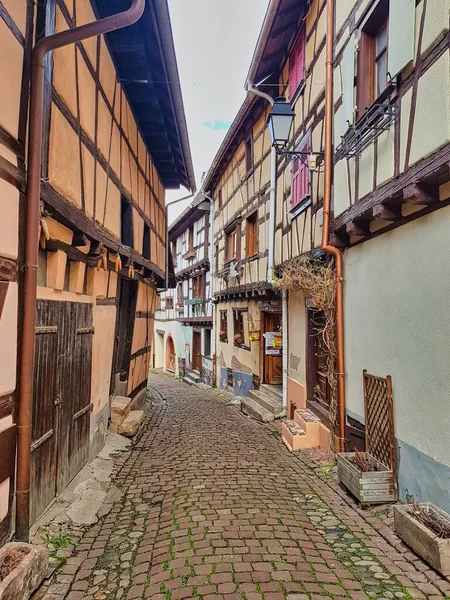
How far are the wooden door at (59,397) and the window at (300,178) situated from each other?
156 inches

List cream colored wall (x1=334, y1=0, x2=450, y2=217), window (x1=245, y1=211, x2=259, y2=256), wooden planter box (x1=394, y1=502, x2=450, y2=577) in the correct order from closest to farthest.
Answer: wooden planter box (x1=394, y1=502, x2=450, y2=577) < cream colored wall (x1=334, y1=0, x2=450, y2=217) < window (x1=245, y1=211, x2=259, y2=256)

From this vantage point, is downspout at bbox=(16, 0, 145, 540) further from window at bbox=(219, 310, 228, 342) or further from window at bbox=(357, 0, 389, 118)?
window at bbox=(219, 310, 228, 342)

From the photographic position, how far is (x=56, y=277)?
13.0 ft

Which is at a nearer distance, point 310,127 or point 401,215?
point 401,215

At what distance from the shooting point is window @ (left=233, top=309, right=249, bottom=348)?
39.3 feet

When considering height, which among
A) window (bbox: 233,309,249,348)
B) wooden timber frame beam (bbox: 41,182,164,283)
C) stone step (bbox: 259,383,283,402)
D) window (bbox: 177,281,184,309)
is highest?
window (bbox: 177,281,184,309)

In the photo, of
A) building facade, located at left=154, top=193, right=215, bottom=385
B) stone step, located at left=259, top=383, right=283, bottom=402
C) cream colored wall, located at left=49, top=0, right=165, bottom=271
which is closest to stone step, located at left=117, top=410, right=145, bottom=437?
cream colored wall, located at left=49, top=0, right=165, bottom=271

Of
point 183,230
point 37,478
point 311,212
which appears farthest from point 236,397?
point 183,230

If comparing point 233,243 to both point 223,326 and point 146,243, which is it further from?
point 146,243

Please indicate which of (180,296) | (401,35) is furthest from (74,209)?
(180,296)

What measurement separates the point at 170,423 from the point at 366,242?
216 inches

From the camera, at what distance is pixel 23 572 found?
2652 millimetres

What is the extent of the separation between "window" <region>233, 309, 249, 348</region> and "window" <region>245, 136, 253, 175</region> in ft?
12.3

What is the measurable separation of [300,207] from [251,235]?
4.20 meters
